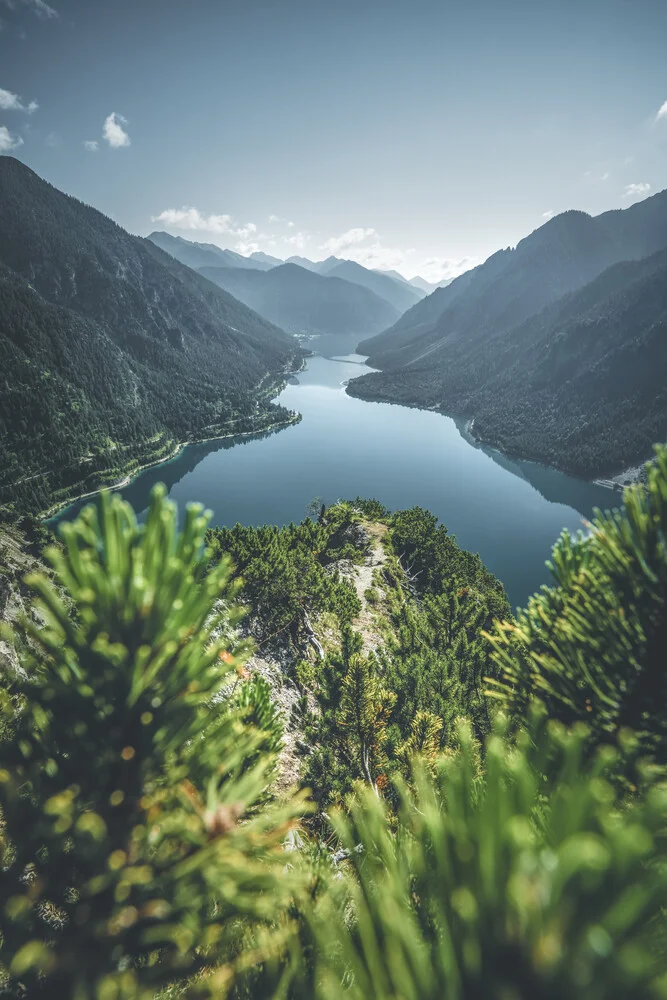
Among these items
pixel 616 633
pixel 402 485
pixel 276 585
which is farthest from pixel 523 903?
pixel 402 485

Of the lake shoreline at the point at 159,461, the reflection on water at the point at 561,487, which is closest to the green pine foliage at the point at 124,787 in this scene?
the lake shoreline at the point at 159,461

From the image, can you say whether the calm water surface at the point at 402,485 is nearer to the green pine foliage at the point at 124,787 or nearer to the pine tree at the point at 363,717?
the pine tree at the point at 363,717

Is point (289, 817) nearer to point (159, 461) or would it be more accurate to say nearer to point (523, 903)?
point (523, 903)

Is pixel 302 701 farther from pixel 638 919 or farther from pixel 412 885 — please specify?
pixel 638 919

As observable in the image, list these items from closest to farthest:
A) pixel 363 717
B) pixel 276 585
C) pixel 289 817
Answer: pixel 289 817, pixel 363 717, pixel 276 585

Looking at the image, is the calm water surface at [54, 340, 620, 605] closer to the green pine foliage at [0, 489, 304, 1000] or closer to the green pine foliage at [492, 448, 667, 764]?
the green pine foliage at [492, 448, 667, 764]

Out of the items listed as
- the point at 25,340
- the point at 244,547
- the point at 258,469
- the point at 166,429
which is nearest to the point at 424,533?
the point at 244,547

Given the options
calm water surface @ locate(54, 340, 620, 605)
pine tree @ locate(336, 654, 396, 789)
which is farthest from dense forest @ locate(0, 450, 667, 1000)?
calm water surface @ locate(54, 340, 620, 605)
